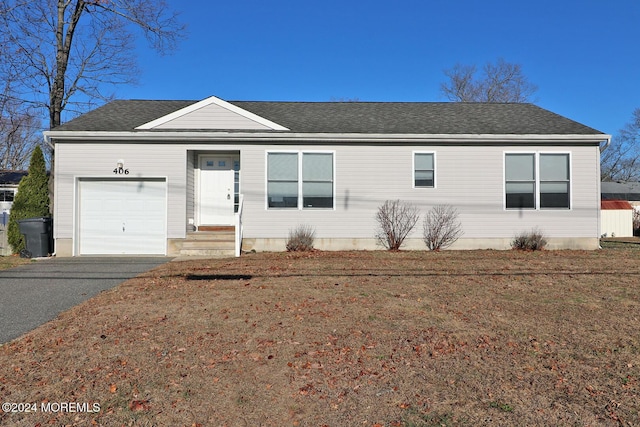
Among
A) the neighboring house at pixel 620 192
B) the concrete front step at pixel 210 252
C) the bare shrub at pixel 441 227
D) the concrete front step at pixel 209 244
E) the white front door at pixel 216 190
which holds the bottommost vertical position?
the concrete front step at pixel 210 252

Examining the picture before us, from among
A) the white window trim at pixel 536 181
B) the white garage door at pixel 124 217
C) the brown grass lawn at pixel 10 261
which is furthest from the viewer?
the white window trim at pixel 536 181

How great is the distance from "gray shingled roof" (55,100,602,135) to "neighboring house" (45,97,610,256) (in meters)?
0.11

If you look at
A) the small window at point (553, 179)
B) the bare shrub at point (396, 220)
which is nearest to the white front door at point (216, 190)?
the bare shrub at point (396, 220)

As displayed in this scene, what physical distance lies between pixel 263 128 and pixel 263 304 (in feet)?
23.5

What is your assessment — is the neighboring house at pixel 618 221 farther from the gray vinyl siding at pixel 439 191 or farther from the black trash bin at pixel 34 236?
the black trash bin at pixel 34 236

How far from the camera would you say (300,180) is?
39.2 ft

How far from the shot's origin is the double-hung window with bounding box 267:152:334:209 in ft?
39.2

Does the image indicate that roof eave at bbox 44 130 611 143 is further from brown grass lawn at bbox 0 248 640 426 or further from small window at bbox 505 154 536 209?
brown grass lawn at bbox 0 248 640 426

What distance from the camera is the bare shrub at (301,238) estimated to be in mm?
11641

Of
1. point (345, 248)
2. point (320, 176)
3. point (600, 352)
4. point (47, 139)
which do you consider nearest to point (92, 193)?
point (47, 139)

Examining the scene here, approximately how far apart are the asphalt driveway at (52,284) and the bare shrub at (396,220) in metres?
5.95

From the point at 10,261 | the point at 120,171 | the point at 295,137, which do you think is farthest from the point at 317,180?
the point at 10,261

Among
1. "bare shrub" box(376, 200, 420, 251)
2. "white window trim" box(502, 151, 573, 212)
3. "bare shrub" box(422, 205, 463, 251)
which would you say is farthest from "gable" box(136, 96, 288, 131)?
"white window trim" box(502, 151, 573, 212)

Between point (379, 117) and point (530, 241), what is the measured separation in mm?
5779
